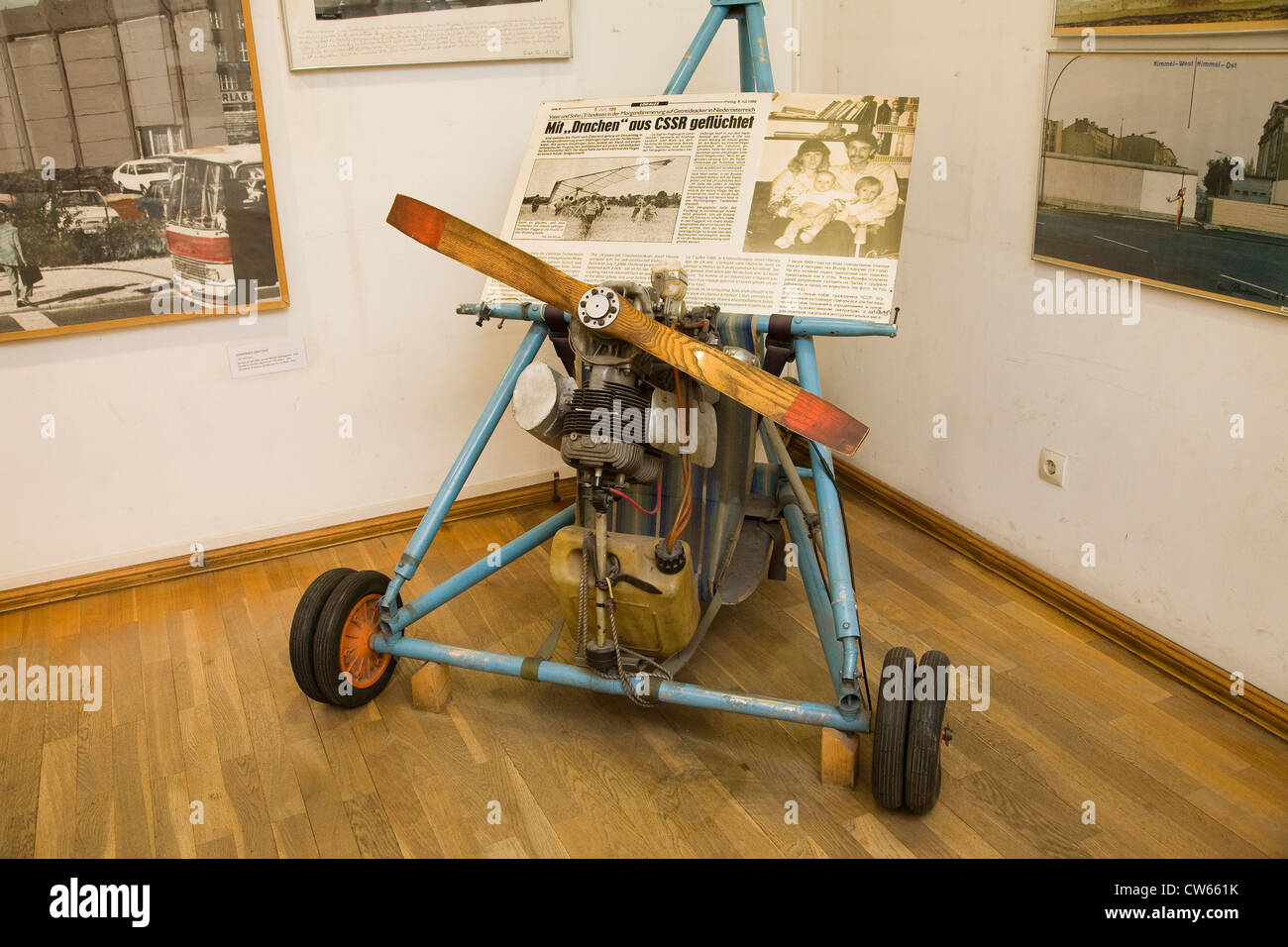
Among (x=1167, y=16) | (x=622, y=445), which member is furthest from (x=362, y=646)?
(x=1167, y=16)

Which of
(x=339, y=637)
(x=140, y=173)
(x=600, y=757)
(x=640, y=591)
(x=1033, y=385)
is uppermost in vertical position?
(x=140, y=173)

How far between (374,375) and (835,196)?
178 cm

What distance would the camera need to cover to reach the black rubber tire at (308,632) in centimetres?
270

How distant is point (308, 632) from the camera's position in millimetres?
2697

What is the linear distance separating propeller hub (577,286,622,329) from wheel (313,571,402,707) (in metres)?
0.95

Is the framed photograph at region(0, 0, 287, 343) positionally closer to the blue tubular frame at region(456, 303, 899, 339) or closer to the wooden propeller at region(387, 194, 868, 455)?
the wooden propeller at region(387, 194, 868, 455)

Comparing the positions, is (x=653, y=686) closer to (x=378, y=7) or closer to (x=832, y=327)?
(x=832, y=327)

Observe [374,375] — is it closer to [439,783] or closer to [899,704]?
[439,783]

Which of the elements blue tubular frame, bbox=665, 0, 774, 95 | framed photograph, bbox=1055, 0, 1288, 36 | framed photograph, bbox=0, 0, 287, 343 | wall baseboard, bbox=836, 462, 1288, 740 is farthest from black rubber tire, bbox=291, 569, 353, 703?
framed photograph, bbox=1055, 0, 1288, 36

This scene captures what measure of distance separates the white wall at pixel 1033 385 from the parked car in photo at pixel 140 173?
7.58 ft

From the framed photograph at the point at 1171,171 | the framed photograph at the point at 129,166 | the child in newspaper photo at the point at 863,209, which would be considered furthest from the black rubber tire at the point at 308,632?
the framed photograph at the point at 1171,171

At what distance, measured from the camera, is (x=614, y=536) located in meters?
2.64

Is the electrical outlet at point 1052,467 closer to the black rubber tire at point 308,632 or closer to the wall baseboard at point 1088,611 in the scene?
the wall baseboard at point 1088,611

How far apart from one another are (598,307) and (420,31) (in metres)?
1.66
